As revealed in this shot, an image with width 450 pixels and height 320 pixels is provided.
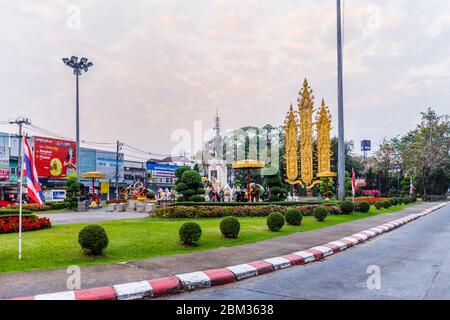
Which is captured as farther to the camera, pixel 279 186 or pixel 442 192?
pixel 442 192

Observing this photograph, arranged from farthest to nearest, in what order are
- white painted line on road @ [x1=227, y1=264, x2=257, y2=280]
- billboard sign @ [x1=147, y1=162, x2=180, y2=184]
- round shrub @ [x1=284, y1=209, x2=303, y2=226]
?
1. billboard sign @ [x1=147, y1=162, x2=180, y2=184]
2. round shrub @ [x1=284, y1=209, x2=303, y2=226]
3. white painted line on road @ [x1=227, y1=264, x2=257, y2=280]

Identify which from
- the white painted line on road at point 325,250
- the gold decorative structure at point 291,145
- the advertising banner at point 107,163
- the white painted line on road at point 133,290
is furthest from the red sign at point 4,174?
the white painted line on road at point 133,290

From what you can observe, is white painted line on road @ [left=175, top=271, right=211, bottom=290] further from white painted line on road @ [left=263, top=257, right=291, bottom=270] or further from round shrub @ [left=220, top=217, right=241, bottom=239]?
round shrub @ [left=220, top=217, right=241, bottom=239]

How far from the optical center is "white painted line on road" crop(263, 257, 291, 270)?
832 centimetres

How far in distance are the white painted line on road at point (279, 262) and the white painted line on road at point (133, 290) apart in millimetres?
3094

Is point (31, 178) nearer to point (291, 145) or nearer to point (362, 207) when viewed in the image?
point (362, 207)

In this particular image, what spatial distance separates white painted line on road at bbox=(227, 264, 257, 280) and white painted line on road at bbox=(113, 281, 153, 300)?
1.86 m

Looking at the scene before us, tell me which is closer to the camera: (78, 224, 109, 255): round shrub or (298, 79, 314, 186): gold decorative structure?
(78, 224, 109, 255): round shrub

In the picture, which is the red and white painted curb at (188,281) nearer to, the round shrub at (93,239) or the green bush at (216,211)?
the round shrub at (93,239)

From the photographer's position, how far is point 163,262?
26.9 ft

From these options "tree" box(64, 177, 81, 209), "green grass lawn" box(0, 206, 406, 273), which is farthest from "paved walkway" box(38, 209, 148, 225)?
"tree" box(64, 177, 81, 209)
